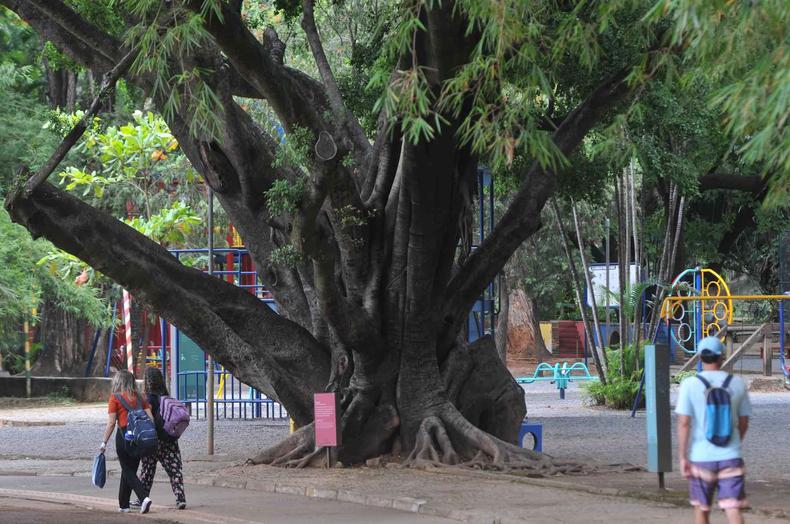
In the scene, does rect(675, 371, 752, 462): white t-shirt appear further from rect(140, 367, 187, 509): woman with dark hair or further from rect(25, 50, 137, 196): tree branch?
rect(25, 50, 137, 196): tree branch

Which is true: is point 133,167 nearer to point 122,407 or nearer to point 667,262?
point 667,262

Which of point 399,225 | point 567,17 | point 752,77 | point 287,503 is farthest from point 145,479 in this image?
point 752,77

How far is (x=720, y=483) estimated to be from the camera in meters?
8.16

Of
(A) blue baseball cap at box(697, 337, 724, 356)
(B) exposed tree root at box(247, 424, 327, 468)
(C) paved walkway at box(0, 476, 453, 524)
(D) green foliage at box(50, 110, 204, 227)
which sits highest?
(D) green foliage at box(50, 110, 204, 227)

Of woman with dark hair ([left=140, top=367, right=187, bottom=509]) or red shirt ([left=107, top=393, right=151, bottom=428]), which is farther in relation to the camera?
woman with dark hair ([left=140, top=367, right=187, bottom=509])

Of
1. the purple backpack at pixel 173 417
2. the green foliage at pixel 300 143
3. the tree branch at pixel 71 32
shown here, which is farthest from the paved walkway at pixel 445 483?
the tree branch at pixel 71 32

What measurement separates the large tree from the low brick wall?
1931cm

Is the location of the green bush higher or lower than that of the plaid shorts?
higher

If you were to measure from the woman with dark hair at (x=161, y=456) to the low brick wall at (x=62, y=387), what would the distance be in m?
23.5

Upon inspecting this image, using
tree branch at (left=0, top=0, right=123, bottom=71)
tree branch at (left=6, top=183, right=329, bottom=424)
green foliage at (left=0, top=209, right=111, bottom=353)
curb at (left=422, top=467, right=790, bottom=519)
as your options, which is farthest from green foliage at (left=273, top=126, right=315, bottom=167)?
green foliage at (left=0, top=209, right=111, bottom=353)

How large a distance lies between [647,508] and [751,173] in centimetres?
2400

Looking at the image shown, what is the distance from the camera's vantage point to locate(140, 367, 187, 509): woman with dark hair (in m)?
12.5

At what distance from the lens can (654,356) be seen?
12805mm

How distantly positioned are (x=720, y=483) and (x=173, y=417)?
616cm
